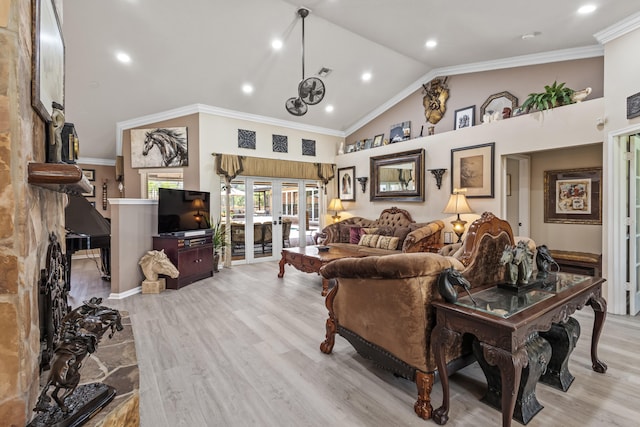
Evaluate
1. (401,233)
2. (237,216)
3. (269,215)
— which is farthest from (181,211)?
(401,233)

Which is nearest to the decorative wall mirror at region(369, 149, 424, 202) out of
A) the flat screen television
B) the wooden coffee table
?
the wooden coffee table

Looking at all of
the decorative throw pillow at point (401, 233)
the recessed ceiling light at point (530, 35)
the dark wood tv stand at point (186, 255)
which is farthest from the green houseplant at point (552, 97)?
the dark wood tv stand at point (186, 255)

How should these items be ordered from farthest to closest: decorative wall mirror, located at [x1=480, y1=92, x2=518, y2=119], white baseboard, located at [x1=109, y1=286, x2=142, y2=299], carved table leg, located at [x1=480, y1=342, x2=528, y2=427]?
decorative wall mirror, located at [x1=480, y1=92, x2=518, y2=119]
white baseboard, located at [x1=109, y1=286, x2=142, y2=299]
carved table leg, located at [x1=480, y1=342, x2=528, y2=427]

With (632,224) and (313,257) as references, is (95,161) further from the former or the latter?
(632,224)

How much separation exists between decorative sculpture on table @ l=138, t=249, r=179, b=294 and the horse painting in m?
2.32

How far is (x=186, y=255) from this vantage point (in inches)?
201

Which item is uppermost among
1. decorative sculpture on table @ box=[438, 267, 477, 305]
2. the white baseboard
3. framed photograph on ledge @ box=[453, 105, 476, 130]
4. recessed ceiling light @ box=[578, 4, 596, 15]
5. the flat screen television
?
recessed ceiling light @ box=[578, 4, 596, 15]

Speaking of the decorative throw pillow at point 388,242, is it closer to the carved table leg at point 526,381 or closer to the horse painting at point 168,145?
the carved table leg at point 526,381

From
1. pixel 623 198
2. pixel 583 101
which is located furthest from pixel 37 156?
pixel 583 101

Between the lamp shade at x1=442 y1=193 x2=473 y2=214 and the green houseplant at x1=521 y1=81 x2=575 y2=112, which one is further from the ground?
the green houseplant at x1=521 y1=81 x2=575 y2=112

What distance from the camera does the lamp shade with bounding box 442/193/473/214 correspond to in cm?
522

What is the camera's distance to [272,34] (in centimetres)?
473

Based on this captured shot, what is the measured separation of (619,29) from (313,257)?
4.63m

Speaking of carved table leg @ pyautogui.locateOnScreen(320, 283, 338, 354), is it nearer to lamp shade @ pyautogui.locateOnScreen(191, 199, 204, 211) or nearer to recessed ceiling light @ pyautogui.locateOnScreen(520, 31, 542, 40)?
lamp shade @ pyautogui.locateOnScreen(191, 199, 204, 211)
